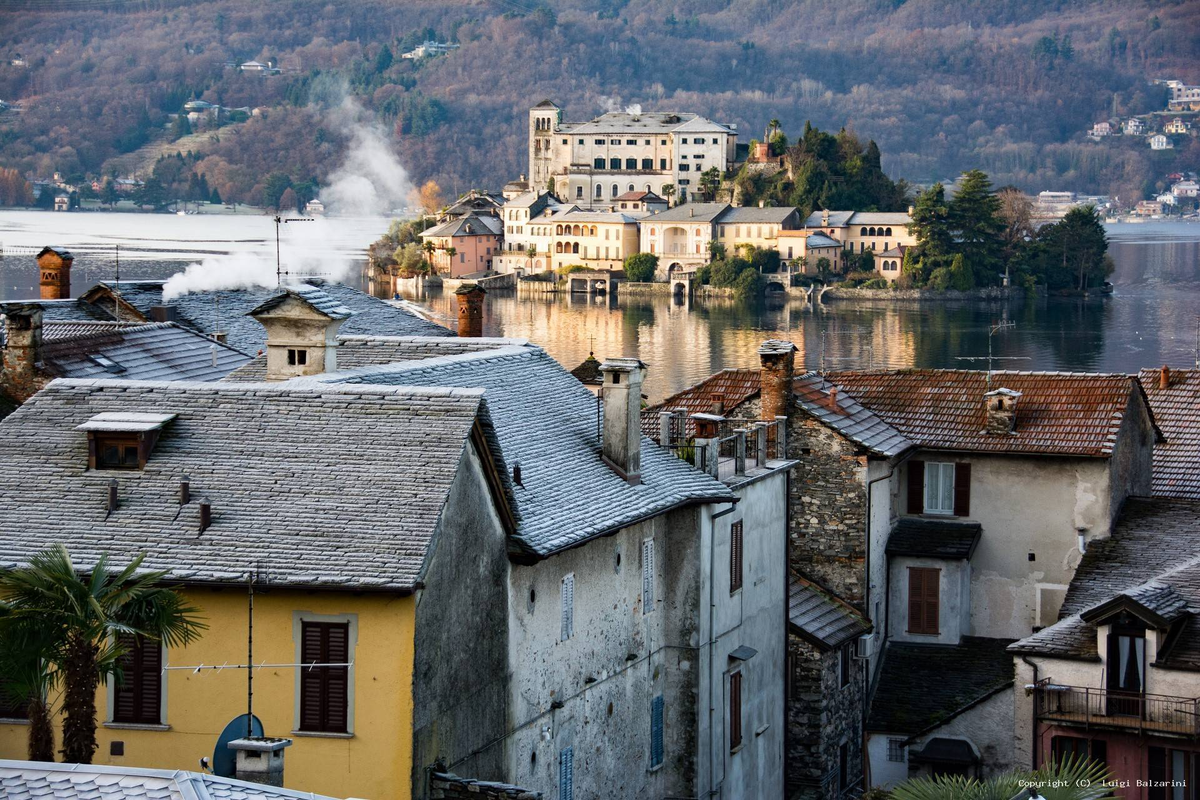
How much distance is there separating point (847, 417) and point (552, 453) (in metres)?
9.17

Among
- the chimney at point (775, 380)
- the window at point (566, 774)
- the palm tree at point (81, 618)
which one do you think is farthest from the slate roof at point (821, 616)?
the palm tree at point (81, 618)

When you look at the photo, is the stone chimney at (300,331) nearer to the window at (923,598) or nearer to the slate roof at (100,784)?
the slate roof at (100,784)

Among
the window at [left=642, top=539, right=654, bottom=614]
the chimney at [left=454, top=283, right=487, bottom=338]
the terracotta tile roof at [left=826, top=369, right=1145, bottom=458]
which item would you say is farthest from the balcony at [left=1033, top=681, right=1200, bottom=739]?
the chimney at [left=454, top=283, right=487, bottom=338]

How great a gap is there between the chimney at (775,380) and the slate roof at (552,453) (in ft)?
15.3

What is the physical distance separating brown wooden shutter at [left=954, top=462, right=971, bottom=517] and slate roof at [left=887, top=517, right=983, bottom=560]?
0.20m

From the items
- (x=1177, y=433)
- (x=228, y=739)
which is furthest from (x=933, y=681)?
(x=228, y=739)

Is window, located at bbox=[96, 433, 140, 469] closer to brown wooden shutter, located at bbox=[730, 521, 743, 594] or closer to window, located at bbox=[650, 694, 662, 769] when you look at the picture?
window, located at bbox=[650, 694, 662, 769]

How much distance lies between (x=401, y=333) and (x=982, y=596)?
10352mm

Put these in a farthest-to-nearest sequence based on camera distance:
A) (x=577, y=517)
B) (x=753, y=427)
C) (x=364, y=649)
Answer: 1. (x=753, y=427)
2. (x=577, y=517)
3. (x=364, y=649)

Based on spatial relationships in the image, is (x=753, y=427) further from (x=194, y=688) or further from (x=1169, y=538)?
(x=194, y=688)

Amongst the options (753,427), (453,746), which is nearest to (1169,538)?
→ (753,427)

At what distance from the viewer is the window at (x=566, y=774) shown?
17.9 metres

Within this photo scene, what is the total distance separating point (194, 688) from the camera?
15.2 meters

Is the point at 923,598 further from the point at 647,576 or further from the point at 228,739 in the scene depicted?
the point at 228,739
